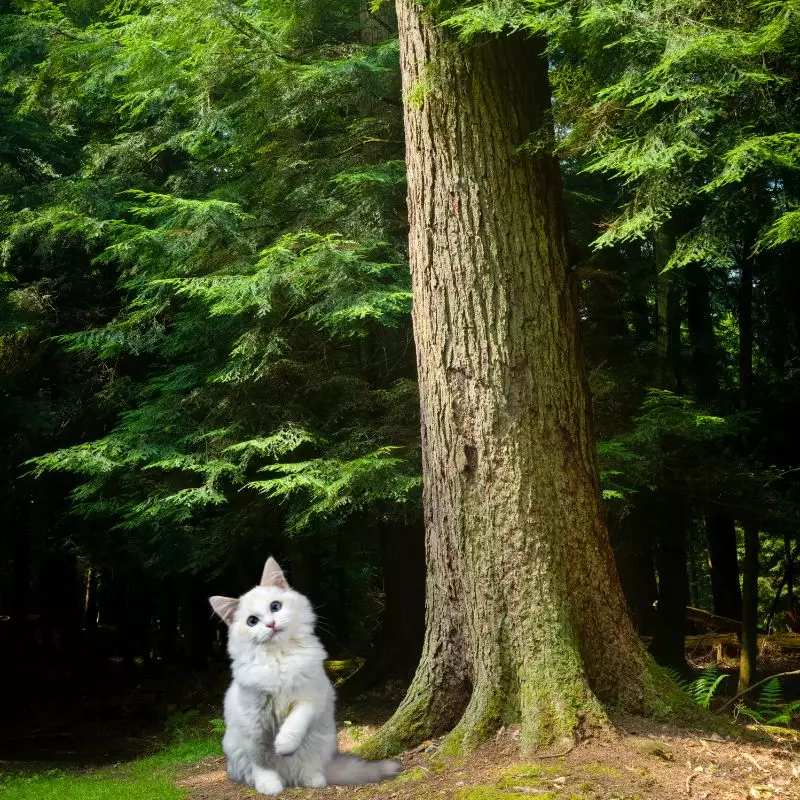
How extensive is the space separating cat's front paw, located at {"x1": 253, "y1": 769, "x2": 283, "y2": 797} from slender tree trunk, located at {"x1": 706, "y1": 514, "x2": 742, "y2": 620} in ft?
37.8

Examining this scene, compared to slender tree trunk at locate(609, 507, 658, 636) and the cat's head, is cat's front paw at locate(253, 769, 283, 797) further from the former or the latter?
slender tree trunk at locate(609, 507, 658, 636)

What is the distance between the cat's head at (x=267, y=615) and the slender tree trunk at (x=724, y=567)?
11543 millimetres

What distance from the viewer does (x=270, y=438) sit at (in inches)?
319

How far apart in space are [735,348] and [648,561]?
23.0ft

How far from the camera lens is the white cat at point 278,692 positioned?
4.26 meters

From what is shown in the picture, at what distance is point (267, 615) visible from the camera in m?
4.23

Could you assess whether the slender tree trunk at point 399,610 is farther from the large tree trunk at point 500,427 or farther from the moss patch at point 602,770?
the moss patch at point 602,770

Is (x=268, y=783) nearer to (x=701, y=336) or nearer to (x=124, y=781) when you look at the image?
(x=124, y=781)

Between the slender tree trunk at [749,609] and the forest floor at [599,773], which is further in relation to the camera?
the slender tree trunk at [749,609]

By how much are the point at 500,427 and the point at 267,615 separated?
169cm

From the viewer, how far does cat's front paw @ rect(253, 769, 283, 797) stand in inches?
171

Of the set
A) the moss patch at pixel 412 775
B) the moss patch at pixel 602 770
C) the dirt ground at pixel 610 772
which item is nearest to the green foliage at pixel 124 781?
the dirt ground at pixel 610 772

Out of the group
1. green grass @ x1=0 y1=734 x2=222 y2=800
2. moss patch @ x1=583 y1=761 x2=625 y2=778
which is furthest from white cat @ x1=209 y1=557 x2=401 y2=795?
moss patch @ x1=583 y1=761 x2=625 y2=778

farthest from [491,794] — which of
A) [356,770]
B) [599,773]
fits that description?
[356,770]
